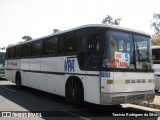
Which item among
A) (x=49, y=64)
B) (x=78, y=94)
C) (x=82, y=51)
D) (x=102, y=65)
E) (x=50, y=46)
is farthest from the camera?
(x=50, y=46)

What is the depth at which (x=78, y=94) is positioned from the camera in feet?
33.2

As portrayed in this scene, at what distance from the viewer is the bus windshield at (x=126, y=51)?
8.84m

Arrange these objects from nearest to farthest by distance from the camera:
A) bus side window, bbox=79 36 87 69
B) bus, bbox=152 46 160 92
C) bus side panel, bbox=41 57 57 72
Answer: bus side window, bbox=79 36 87 69, bus side panel, bbox=41 57 57 72, bus, bbox=152 46 160 92

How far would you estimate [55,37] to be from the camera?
12305 millimetres

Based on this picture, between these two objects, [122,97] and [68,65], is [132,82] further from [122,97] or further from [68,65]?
[68,65]

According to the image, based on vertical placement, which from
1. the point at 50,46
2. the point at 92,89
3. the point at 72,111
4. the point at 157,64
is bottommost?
the point at 72,111

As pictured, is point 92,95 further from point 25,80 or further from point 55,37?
point 25,80

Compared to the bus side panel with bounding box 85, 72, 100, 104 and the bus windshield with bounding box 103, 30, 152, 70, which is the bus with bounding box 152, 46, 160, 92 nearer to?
the bus windshield with bounding box 103, 30, 152, 70

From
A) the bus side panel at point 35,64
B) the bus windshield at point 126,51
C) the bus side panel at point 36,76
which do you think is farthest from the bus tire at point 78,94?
the bus side panel at point 35,64

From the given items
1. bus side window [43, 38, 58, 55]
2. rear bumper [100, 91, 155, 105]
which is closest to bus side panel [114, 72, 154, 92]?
rear bumper [100, 91, 155, 105]

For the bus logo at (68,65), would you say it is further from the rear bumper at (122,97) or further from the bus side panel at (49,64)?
the rear bumper at (122,97)

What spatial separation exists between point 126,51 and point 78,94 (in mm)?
2437

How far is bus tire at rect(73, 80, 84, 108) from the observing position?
10.1 metres

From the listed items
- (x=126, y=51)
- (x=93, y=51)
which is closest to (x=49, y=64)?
(x=93, y=51)
